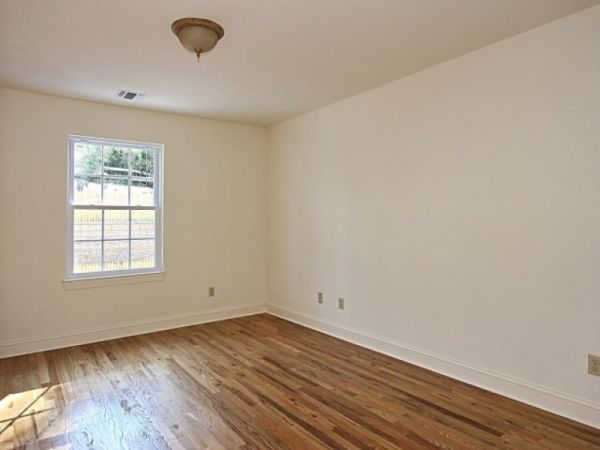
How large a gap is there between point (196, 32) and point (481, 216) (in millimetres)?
2335

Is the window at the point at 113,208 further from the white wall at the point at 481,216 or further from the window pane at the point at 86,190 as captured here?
the white wall at the point at 481,216

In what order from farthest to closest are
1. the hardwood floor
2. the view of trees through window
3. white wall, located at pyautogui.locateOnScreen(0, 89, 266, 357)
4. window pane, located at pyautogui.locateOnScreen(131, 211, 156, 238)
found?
window pane, located at pyautogui.locateOnScreen(131, 211, 156, 238), the view of trees through window, white wall, located at pyautogui.locateOnScreen(0, 89, 266, 357), the hardwood floor

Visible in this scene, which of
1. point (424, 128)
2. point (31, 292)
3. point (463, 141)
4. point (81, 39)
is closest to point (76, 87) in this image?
point (81, 39)

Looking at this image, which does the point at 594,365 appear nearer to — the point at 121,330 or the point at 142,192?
the point at 121,330

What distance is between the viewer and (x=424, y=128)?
11.0ft

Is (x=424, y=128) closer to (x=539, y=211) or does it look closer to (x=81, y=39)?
(x=539, y=211)

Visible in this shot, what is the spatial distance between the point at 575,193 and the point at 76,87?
4.09 m

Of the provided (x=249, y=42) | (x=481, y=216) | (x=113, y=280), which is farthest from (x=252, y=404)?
(x=249, y=42)

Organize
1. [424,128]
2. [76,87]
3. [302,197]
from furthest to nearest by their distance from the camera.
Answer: [302,197], [76,87], [424,128]

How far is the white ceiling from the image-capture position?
7.61ft

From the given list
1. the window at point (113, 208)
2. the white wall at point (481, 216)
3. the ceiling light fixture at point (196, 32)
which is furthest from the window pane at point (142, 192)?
the ceiling light fixture at point (196, 32)

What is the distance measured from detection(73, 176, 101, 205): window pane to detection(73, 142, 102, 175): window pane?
0.07 metres

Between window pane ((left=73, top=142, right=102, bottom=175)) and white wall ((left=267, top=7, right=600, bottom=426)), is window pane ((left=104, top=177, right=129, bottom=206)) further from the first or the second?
white wall ((left=267, top=7, right=600, bottom=426))

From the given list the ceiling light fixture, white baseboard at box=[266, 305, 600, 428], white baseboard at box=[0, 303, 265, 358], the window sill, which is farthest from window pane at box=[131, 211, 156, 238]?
the ceiling light fixture
